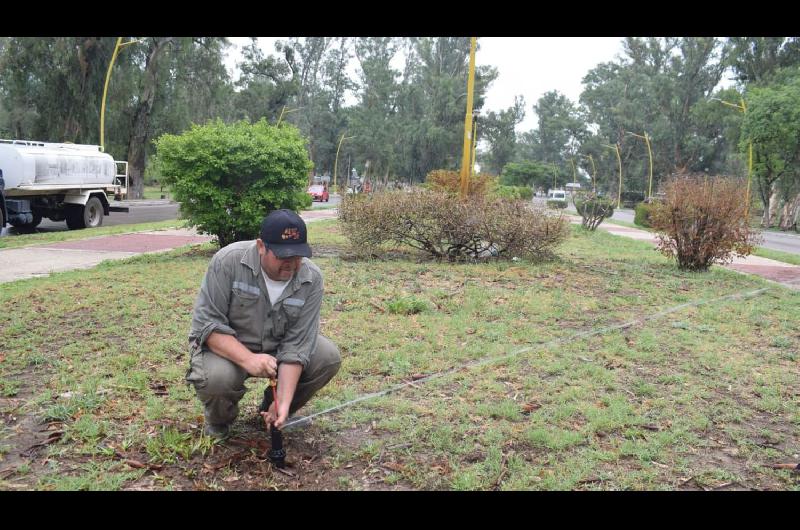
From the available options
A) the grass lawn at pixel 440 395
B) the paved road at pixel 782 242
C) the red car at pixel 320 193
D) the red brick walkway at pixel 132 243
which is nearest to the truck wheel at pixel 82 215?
the red brick walkway at pixel 132 243

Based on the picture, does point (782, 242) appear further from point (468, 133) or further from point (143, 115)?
point (143, 115)

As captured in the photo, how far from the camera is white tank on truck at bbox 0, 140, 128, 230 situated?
50.9ft

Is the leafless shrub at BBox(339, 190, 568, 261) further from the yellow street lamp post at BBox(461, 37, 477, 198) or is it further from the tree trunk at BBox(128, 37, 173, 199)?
the tree trunk at BBox(128, 37, 173, 199)

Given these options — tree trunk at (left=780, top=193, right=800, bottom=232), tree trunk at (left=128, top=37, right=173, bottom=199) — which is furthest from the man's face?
tree trunk at (left=780, top=193, right=800, bottom=232)

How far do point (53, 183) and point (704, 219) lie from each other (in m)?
14.9

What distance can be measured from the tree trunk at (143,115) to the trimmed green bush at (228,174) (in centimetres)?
2581

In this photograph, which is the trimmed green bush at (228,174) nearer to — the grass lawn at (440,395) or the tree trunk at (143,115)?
the grass lawn at (440,395)

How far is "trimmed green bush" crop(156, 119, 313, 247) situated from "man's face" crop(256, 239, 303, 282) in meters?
7.69

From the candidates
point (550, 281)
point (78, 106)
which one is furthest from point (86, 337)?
point (78, 106)

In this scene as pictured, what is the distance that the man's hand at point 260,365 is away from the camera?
3.36 m

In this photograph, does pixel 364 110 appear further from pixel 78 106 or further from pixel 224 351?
A: pixel 224 351

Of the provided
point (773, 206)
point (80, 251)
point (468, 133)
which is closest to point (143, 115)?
point (468, 133)

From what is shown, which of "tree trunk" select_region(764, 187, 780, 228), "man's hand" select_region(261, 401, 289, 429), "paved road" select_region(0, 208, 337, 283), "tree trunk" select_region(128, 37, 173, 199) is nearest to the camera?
"man's hand" select_region(261, 401, 289, 429)
